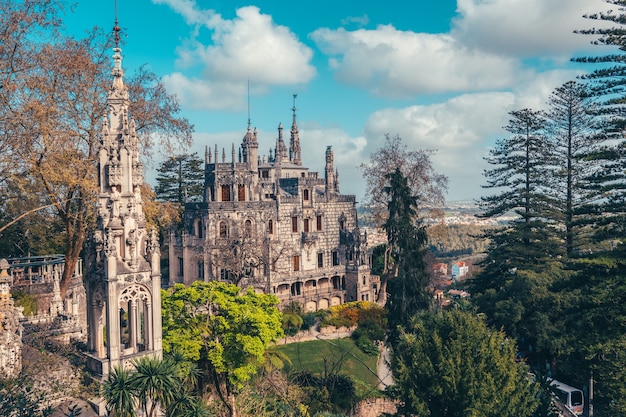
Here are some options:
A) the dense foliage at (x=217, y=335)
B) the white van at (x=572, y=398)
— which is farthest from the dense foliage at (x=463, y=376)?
the white van at (x=572, y=398)

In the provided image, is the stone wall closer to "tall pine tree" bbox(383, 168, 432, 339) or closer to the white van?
"tall pine tree" bbox(383, 168, 432, 339)

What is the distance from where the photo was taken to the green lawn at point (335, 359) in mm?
28219

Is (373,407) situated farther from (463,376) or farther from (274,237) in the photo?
(274,237)

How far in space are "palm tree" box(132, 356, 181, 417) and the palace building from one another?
76.7ft

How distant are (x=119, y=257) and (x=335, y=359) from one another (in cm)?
2012

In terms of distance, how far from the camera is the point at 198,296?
62.7ft

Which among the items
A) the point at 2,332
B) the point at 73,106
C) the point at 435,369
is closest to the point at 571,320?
the point at 435,369

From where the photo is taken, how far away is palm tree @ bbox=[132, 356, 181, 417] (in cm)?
1190

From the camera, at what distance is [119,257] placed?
1299 cm

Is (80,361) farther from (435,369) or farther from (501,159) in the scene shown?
(501,159)

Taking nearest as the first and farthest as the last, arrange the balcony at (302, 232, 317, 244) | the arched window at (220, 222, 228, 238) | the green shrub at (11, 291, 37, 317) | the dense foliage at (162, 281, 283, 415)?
1. the dense foliage at (162, 281, 283, 415)
2. the green shrub at (11, 291, 37, 317)
3. the arched window at (220, 222, 228, 238)
4. the balcony at (302, 232, 317, 244)

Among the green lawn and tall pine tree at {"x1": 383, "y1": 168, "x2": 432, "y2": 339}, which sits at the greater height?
tall pine tree at {"x1": 383, "y1": 168, "x2": 432, "y2": 339}

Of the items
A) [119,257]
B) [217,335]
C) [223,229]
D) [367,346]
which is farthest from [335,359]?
[119,257]

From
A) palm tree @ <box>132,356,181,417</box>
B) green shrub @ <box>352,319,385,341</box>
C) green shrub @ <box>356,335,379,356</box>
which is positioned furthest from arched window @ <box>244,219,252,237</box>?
palm tree @ <box>132,356,181,417</box>
